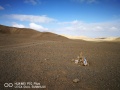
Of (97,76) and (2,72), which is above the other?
(2,72)

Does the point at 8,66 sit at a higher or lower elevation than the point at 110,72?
higher

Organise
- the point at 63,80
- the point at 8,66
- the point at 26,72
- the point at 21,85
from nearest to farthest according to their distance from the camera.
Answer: the point at 21,85 → the point at 63,80 → the point at 26,72 → the point at 8,66

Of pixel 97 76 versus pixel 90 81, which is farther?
pixel 97 76

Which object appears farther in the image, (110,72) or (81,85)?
(110,72)

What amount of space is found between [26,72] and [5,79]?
3.41ft

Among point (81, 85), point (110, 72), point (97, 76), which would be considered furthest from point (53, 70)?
point (110, 72)

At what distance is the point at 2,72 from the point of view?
16.5 feet

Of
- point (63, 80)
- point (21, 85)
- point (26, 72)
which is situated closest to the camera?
point (21, 85)

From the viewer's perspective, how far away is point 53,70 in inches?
232

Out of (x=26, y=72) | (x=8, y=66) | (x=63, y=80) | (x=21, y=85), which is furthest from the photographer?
(x=8, y=66)

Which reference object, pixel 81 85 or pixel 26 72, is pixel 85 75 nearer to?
pixel 81 85

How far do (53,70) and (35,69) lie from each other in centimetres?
104

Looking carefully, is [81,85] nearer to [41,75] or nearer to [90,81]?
[90,81]

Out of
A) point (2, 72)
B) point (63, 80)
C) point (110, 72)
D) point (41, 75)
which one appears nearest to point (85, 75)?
point (63, 80)
